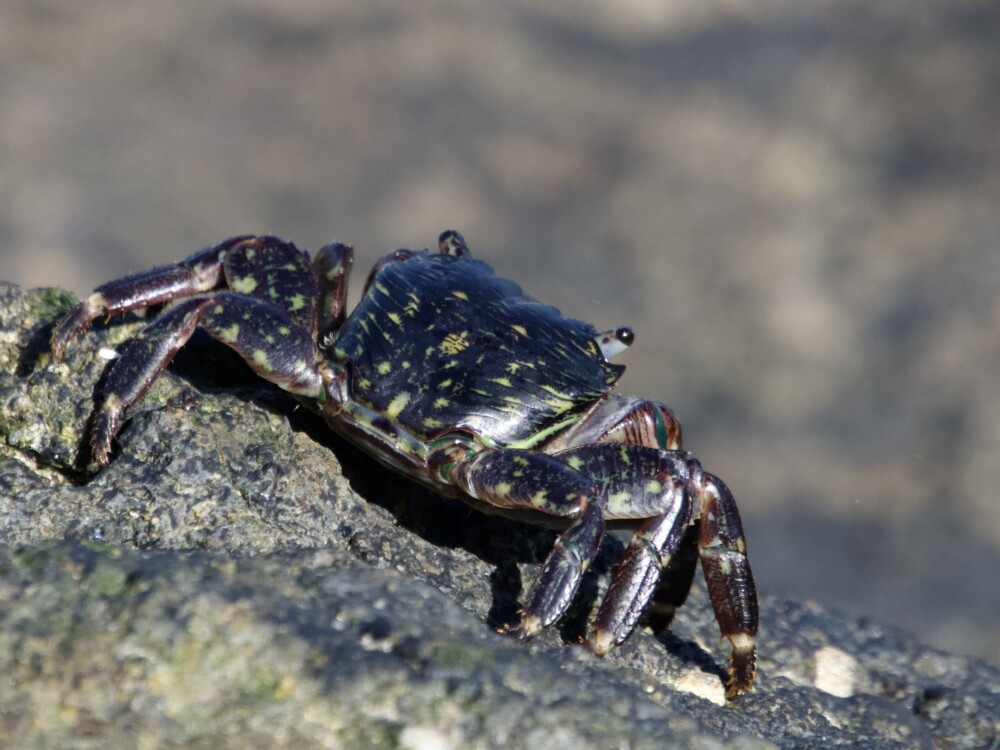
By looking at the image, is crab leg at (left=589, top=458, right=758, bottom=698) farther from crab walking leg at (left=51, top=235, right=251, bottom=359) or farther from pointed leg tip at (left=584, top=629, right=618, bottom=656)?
crab walking leg at (left=51, top=235, right=251, bottom=359)

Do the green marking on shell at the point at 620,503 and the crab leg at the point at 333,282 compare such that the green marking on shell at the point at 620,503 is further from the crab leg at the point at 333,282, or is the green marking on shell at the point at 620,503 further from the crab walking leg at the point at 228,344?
the crab leg at the point at 333,282

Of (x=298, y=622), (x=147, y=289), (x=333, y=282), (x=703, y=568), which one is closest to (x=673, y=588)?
(x=703, y=568)

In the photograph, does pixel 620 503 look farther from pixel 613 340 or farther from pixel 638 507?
pixel 613 340

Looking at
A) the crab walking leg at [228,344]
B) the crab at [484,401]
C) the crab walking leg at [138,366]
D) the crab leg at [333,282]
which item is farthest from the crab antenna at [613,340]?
the crab walking leg at [138,366]

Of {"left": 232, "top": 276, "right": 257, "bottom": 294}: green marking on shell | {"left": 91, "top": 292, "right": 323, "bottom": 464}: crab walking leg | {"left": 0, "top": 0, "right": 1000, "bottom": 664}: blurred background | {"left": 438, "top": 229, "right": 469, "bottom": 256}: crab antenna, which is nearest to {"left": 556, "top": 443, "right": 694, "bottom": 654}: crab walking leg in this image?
{"left": 91, "top": 292, "right": 323, "bottom": 464}: crab walking leg

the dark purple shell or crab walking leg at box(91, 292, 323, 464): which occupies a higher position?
the dark purple shell

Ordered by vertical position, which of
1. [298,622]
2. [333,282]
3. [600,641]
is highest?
[333,282]

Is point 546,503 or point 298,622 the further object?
point 546,503
